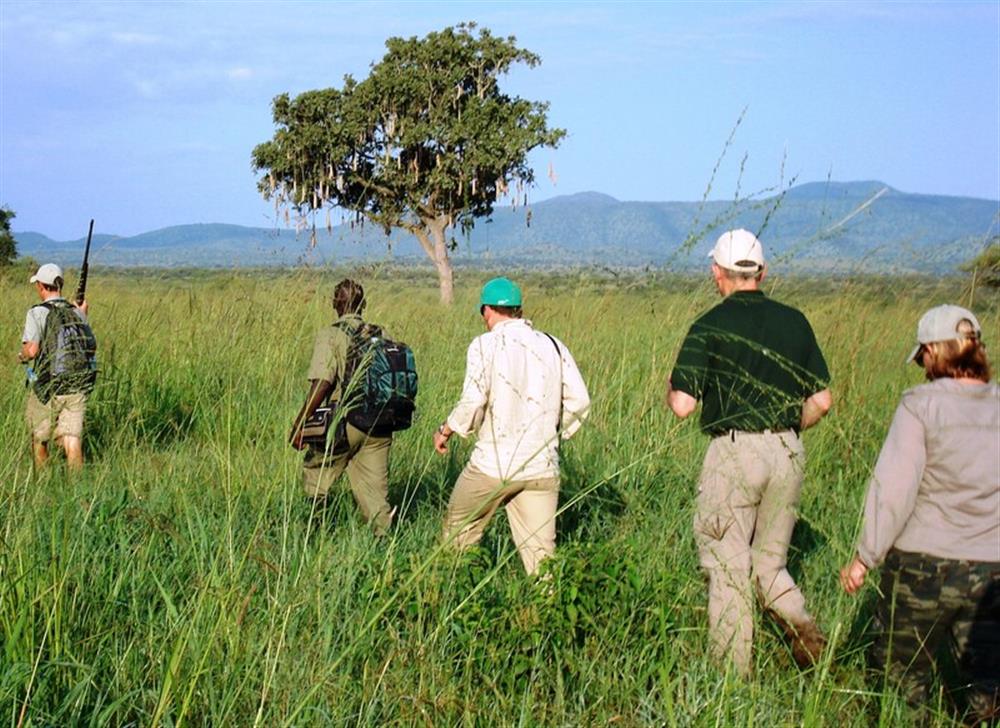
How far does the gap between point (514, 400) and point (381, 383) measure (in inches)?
47.4

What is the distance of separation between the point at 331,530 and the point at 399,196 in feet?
111

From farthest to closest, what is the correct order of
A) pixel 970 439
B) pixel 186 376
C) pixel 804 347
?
pixel 186 376 → pixel 804 347 → pixel 970 439

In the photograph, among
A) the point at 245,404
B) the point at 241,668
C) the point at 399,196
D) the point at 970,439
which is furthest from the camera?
the point at 399,196

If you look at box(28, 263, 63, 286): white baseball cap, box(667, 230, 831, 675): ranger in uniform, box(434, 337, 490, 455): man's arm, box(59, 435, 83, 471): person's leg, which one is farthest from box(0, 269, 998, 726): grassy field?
box(28, 263, 63, 286): white baseball cap

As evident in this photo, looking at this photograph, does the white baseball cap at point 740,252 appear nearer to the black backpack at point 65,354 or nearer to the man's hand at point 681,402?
the man's hand at point 681,402

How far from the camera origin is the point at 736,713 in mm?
3750

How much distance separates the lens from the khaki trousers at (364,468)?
6.59 meters

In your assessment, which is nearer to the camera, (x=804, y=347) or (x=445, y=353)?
(x=804, y=347)

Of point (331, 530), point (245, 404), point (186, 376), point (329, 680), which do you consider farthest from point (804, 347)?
point (186, 376)

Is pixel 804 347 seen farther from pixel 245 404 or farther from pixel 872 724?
pixel 245 404

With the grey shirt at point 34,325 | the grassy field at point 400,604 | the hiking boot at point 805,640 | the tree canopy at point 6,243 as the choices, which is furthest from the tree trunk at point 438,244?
the hiking boot at point 805,640

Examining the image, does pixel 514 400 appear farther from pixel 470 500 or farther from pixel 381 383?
pixel 381 383

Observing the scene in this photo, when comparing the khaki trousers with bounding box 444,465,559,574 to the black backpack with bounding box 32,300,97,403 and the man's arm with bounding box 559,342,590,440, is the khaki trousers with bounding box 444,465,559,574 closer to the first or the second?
the man's arm with bounding box 559,342,590,440

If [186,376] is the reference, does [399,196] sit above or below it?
above
